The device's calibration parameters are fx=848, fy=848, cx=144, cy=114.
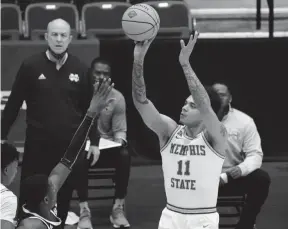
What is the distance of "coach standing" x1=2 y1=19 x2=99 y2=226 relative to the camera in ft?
22.7

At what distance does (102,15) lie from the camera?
11195mm

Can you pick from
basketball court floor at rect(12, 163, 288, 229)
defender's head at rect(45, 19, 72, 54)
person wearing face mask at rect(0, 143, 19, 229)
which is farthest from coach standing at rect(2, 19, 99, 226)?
person wearing face mask at rect(0, 143, 19, 229)

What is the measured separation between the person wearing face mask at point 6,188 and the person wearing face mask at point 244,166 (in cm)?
325

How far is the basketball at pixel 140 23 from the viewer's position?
5902 mm

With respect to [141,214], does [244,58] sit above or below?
above

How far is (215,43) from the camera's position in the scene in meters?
10.1

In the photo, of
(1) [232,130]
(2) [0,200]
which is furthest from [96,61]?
(2) [0,200]

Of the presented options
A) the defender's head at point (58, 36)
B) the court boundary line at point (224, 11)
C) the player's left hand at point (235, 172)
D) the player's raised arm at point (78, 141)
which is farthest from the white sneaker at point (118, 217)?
the court boundary line at point (224, 11)

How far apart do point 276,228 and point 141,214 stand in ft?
4.55

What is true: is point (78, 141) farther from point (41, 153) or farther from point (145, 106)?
point (41, 153)

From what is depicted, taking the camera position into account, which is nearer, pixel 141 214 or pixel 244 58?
pixel 141 214

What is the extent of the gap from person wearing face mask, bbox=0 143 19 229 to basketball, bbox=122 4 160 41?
1.53 m

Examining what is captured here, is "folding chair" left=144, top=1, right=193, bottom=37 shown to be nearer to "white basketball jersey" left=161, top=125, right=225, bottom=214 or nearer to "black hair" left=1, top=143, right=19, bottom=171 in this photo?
"white basketball jersey" left=161, top=125, right=225, bottom=214

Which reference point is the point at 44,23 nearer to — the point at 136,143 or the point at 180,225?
the point at 136,143
